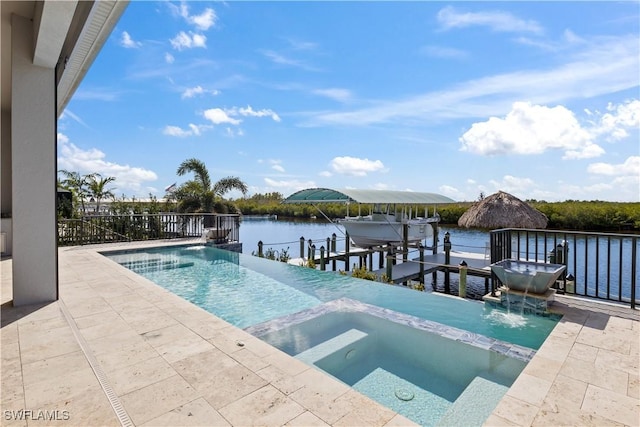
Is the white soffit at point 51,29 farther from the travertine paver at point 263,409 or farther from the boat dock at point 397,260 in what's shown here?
the boat dock at point 397,260

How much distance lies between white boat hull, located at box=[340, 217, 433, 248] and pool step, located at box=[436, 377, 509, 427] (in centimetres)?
1052

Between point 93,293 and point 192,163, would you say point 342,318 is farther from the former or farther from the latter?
point 192,163

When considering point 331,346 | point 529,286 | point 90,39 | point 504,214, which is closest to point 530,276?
point 529,286

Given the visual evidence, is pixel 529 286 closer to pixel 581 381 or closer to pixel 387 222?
pixel 581 381

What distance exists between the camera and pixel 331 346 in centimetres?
370

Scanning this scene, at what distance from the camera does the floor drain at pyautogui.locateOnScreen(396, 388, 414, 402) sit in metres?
2.80

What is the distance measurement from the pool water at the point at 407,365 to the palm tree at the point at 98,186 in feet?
58.3

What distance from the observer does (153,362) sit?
2.60 meters

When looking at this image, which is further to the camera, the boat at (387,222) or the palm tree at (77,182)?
the palm tree at (77,182)

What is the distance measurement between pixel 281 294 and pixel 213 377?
136 inches

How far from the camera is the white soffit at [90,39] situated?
113 inches

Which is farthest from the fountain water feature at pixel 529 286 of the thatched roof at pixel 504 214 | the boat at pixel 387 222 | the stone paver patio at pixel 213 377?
the thatched roof at pixel 504 214

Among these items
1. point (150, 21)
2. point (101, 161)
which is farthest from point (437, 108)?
point (101, 161)

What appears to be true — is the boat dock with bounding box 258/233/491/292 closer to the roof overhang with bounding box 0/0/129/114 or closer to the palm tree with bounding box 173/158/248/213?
the palm tree with bounding box 173/158/248/213
